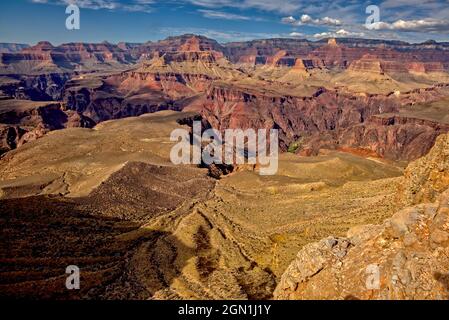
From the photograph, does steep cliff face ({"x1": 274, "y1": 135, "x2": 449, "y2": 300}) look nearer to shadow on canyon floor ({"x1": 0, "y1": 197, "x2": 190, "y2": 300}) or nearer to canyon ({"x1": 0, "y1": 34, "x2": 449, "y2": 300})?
canyon ({"x1": 0, "y1": 34, "x2": 449, "y2": 300})

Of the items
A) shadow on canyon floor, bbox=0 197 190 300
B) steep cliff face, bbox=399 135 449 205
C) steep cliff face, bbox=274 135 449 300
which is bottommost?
shadow on canyon floor, bbox=0 197 190 300

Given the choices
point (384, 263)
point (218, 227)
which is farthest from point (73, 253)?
point (384, 263)

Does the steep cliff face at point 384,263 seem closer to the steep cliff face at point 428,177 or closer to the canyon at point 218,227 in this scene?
the canyon at point 218,227

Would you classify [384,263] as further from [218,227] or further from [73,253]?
[218,227]

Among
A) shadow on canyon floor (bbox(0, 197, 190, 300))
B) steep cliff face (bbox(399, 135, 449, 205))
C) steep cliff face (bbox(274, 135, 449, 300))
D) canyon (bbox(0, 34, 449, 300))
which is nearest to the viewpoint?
steep cliff face (bbox(274, 135, 449, 300))

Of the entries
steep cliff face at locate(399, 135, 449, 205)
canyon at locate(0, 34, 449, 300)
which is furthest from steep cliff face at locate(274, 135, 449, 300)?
steep cliff face at locate(399, 135, 449, 205)

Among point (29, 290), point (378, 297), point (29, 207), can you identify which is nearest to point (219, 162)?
point (29, 207)

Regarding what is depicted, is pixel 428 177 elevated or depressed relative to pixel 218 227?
elevated
